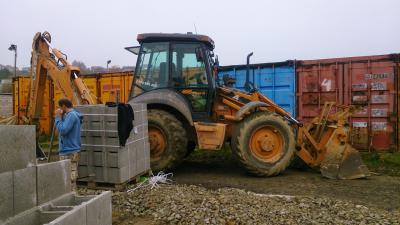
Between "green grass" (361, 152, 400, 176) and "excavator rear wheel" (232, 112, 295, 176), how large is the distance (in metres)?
2.13

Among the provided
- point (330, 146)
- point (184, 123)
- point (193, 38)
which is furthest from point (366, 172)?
point (193, 38)

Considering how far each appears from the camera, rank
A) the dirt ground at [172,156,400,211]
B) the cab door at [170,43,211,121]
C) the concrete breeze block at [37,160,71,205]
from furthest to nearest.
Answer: the cab door at [170,43,211,121], the dirt ground at [172,156,400,211], the concrete breeze block at [37,160,71,205]

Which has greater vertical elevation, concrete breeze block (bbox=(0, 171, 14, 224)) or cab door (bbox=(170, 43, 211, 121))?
cab door (bbox=(170, 43, 211, 121))

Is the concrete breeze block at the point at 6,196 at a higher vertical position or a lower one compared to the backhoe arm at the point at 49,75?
lower

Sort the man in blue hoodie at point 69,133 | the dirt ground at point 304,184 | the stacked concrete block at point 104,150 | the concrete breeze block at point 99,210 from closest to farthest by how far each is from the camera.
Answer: the concrete breeze block at point 99,210, the man in blue hoodie at point 69,133, the dirt ground at point 304,184, the stacked concrete block at point 104,150

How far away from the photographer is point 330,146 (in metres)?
8.17

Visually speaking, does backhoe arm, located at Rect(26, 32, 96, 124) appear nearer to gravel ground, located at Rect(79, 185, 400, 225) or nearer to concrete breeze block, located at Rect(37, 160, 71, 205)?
gravel ground, located at Rect(79, 185, 400, 225)

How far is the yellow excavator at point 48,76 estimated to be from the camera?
8484 millimetres

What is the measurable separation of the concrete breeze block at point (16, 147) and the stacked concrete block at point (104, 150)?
2749mm

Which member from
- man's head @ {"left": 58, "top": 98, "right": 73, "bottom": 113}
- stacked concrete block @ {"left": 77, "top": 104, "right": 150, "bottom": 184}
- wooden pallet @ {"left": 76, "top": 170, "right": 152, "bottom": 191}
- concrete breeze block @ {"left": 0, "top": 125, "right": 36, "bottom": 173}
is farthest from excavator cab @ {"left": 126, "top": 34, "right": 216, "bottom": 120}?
concrete breeze block @ {"left": 0, "top": 125, "right": 36, "bottom": 173}

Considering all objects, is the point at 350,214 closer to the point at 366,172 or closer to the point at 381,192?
the point at 381,192

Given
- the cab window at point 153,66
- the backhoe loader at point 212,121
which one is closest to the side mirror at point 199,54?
the backhoe loader at point 212,121

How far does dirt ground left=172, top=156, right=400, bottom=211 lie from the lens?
661 centimetres

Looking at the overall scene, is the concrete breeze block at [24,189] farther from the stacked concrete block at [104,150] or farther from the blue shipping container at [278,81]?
the blue shipping container at [278,81]
